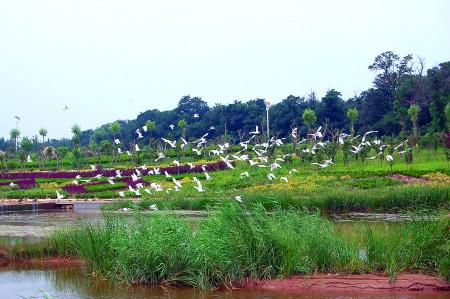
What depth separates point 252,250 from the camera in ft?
43.7

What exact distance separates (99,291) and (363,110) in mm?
47343

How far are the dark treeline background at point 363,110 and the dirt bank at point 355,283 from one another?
115ft

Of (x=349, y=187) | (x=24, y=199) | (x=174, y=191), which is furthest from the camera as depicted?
(x=24, y=199)

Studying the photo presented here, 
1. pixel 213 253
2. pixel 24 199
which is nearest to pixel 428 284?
pixel 213 253

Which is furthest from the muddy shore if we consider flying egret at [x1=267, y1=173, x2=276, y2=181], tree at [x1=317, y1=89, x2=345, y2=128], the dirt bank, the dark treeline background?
tree at [x1=317, y1=89, x2=345, y2=128]

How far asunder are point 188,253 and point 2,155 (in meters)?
44.0

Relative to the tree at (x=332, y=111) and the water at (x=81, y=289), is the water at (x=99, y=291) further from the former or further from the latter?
the tree at (x=332, y=111)

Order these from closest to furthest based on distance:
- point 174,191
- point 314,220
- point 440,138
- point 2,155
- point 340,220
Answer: point 314,220 → point 340,220 → point 174,191 → point 440,138 → point 2,155

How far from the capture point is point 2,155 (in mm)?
53781

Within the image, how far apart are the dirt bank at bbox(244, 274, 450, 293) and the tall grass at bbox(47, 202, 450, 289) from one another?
0.17m

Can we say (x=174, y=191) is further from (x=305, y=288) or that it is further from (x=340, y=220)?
(x=305, y=288)

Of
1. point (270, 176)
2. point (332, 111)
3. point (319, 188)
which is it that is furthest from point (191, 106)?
point (319, 188)

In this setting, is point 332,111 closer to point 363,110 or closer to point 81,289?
point 363,110

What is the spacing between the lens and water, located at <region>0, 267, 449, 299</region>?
12.9 metres
